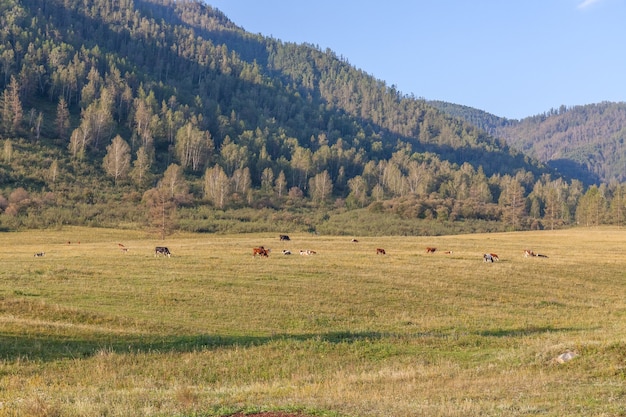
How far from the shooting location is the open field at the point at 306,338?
47.3ft

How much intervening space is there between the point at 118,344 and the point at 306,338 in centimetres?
815

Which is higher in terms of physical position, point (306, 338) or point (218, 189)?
point (218, 189)

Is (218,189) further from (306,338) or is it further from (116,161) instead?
(306,338)

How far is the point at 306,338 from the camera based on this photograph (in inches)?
1033

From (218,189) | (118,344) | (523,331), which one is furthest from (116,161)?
(523,331)

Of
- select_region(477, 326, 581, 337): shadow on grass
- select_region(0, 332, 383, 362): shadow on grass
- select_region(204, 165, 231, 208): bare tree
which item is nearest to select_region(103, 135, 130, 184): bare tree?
select_region(204, 165, 231, 208): bare tree

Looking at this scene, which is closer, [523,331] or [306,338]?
[306,338]

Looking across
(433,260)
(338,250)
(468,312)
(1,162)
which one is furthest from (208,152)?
(468,312)

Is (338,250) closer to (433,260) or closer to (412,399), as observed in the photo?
(433,260)

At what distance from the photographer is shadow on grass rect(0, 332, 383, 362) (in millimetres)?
22070

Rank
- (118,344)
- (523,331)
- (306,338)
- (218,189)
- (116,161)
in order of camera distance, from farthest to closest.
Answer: (218,189)
(116,161)
(523,331)
(306,338)
(118,344)

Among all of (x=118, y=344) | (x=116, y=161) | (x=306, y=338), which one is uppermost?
(x=116, y=161)

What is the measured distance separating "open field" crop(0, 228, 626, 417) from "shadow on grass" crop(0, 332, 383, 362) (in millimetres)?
115

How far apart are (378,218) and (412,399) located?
461 feet
